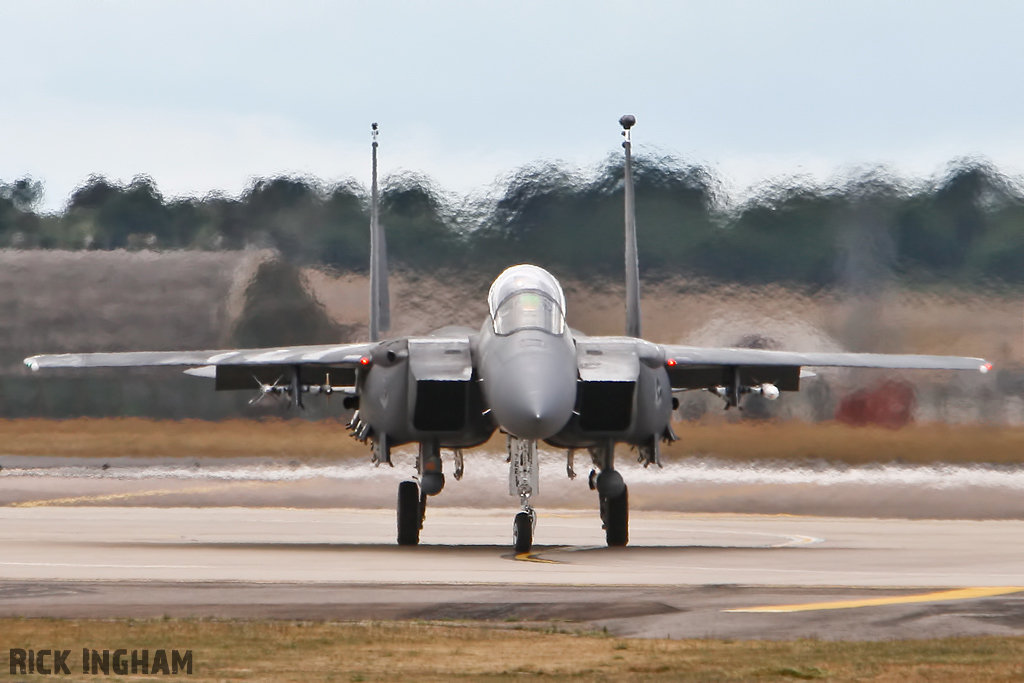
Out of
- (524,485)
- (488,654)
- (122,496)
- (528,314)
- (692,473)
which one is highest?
(528,314)

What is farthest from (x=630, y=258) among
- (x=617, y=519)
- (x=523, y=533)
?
(x=523, y=533)

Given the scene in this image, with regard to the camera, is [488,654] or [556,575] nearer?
[488,654]

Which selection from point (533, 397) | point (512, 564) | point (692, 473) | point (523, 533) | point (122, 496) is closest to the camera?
point (512, 564)

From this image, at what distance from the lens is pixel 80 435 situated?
2434 centimetres

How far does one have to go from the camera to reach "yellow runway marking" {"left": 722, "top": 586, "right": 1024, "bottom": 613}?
9.92 meters

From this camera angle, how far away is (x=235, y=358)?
1747cm

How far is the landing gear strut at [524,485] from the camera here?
1564cm

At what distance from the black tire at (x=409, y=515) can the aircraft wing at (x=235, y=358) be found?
5.80 ft

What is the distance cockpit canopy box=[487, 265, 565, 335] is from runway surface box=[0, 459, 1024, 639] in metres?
2.36

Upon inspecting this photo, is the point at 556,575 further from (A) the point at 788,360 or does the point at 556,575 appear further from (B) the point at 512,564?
(A) the point at 788,360

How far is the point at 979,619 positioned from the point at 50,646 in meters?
5.56

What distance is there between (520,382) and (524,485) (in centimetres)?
162

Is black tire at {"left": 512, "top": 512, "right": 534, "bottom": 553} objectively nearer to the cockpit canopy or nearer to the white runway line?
the cockpit canopy

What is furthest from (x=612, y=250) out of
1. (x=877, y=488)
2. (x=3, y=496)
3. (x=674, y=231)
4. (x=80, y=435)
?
(x=3, y=496)
